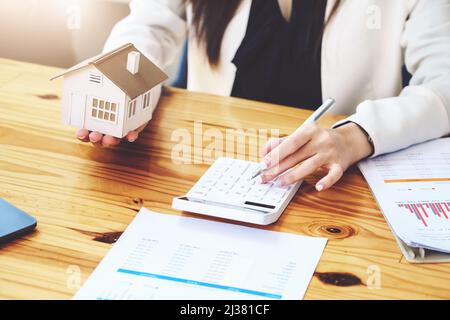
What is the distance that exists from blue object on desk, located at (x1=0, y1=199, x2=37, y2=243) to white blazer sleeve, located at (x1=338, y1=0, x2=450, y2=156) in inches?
21.2

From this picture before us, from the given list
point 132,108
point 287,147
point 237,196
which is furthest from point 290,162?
point 132,108

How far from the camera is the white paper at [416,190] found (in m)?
0.90

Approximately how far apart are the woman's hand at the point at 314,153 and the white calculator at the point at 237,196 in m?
0.02

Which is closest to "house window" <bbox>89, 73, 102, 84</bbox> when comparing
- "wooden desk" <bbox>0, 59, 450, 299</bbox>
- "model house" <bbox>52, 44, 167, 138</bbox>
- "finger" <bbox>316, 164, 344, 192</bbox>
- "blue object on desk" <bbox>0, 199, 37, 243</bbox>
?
"model house" <bbox>52, 44, 167, 138</bbox>

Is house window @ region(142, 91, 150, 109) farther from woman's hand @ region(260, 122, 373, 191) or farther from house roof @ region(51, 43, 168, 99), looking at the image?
woman's hand @ region(260, 122, 373, 191)

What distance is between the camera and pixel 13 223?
2.77ft

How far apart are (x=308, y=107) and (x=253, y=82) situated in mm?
132

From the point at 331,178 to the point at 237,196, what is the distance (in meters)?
0.16

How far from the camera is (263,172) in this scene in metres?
0.99

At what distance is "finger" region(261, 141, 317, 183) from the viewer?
980 mm

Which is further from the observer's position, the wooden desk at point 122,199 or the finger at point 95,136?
the finger at point 95,136

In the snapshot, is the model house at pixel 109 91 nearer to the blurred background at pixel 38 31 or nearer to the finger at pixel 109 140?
the finger at pixel 109 140

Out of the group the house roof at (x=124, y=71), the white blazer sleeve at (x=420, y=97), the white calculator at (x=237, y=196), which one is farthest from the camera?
the white blazer sleeve at (x=420, y=97)

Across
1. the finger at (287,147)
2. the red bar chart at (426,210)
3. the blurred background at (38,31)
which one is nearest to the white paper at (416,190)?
the red bar chart at (426,210)
